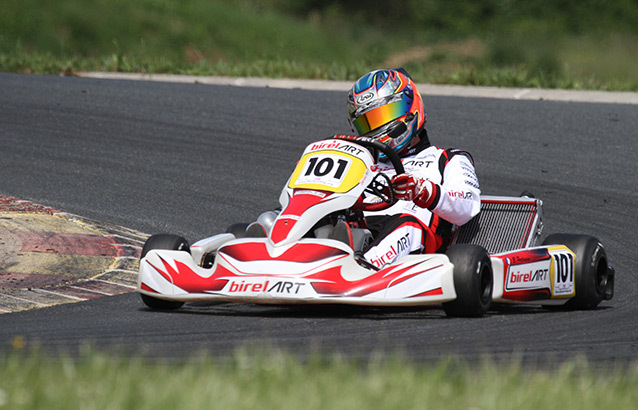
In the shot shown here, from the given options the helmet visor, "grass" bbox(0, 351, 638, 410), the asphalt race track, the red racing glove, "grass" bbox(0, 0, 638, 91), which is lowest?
"grass" bbox(0, 0, 638, 91)

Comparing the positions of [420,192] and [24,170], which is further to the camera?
[24,170]

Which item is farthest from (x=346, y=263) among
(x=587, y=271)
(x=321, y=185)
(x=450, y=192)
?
(x=587, y=271)

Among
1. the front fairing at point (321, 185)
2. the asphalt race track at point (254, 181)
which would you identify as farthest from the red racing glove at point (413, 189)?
the asphalt race track at point (254, 181)

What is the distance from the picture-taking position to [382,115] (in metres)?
5.59

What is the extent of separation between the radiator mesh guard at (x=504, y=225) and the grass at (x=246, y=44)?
701 cm

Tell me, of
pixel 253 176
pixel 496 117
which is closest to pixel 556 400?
pixel 253 176

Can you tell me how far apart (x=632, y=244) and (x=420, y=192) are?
2640 millimetres

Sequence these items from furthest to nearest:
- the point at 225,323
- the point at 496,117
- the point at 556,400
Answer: the point at 496,117
the point at 225,323
the point at 556,400

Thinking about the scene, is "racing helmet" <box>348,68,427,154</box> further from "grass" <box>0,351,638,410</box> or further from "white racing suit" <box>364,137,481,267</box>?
"grass" <box>0,351,638,410</box>

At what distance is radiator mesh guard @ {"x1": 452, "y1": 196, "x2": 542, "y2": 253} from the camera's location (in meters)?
5.68

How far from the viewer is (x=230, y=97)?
11227 millimetres

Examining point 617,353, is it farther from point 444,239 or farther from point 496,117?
point 496,117

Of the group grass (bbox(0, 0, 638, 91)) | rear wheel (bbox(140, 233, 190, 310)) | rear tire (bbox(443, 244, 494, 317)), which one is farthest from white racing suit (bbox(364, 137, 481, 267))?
grass (bbox(0, 0, 638, 91))

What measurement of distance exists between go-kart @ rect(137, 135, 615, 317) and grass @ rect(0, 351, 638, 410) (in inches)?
56.4
